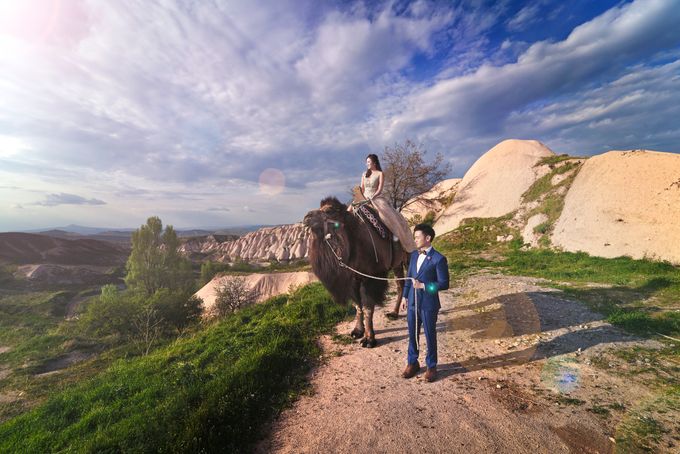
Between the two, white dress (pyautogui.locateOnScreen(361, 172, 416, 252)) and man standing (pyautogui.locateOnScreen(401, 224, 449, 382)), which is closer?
man standing (pyautogui.locateOnScreen(401, 224, 449, 382))

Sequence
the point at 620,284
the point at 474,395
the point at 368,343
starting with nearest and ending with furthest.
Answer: the point at 474,395, the point at 368,343, the point at 620,284

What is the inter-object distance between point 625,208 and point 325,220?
19.2 metres

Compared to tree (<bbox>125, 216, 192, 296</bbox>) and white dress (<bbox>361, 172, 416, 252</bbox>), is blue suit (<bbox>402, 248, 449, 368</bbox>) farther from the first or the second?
tree (<bbox>125, 216, 192, 296</bbox>)

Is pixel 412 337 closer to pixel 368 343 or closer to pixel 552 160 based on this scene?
pixel 368 343

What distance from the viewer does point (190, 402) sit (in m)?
3.73

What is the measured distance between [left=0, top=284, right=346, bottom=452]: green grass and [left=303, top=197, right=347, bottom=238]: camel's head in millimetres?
2493

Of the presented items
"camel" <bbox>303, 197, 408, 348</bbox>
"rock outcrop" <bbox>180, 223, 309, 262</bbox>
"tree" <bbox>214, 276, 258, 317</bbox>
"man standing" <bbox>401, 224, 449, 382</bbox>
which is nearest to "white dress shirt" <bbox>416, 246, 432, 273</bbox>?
"man standing" <bbox>401, 224, 449, 382</bbox>

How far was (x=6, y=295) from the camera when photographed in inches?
1436

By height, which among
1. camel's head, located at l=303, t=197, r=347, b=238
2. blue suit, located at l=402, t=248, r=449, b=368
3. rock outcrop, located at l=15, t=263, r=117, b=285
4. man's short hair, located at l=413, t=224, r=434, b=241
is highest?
camel's head, located at l=303, t=197, r=347, b=238

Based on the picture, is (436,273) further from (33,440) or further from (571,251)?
(571,251)

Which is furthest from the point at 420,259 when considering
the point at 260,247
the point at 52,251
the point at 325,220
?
the point at 52,251

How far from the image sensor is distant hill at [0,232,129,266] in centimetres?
5846

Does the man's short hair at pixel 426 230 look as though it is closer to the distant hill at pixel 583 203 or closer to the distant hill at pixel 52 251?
the distant hill at pixel 583 203

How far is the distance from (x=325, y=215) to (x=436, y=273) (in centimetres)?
237
